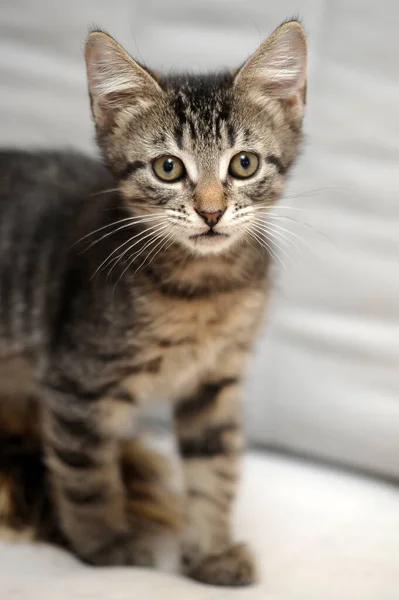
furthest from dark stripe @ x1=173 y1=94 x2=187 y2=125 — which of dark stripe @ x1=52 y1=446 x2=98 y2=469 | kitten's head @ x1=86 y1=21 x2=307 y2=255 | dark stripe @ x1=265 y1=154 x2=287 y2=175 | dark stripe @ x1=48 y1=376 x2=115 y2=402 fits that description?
dark stripe @ x1=52 y1=446 x2=98 y2=469

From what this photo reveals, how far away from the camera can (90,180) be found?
1309 millimetres

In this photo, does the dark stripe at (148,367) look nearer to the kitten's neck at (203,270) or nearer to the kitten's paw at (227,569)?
the kitten's neck at (203,270)

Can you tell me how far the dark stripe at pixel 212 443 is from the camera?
127 centimetres

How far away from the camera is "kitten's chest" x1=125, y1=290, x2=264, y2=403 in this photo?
3.59 feet

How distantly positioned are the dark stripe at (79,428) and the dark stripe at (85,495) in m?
0.07

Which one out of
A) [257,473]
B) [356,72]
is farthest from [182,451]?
[356,72]

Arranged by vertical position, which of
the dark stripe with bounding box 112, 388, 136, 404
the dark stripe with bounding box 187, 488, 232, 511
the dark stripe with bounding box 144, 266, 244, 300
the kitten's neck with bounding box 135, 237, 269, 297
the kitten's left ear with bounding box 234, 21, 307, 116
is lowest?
the dark stripe with bounding box 187, 488, 232, 511

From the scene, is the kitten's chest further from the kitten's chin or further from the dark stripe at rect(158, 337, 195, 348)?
the kitten's chin

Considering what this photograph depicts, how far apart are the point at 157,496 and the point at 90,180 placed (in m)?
0.54

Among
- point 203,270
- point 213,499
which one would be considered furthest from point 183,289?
point 213,499

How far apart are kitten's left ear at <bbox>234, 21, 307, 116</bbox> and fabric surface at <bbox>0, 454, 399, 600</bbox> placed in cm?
64

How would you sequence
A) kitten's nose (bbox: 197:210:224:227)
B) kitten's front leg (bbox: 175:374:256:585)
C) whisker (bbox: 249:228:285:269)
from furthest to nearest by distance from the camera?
kitten's front leg (bbox: 175:374:256:585)
whisker (bbox: 249:228:285:269)
kitten's nose (bbox: 197:210:224:227)

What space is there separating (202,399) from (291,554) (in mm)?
270

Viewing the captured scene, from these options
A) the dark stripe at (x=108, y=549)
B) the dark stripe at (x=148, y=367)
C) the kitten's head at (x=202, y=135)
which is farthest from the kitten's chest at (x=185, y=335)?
the dark stripe at (x=108, y=549)
